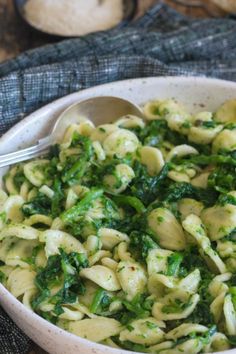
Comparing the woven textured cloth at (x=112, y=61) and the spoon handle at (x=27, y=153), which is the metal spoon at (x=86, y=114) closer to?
the spoon handle at (x=27, y=153)

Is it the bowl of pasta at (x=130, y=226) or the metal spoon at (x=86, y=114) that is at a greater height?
the metal spoon at (x=86, y=114)

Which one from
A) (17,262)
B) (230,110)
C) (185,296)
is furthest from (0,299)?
(230,110)

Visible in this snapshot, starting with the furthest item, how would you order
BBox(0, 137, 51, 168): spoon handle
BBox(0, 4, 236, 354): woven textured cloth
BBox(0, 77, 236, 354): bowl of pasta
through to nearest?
1. BBox(0, 4, 236, 354): woven textured cloth
2. BBox(0, 137, 51, 168): spoon handle
3. BBox(0, 77, 236, 354): bowl of pasta

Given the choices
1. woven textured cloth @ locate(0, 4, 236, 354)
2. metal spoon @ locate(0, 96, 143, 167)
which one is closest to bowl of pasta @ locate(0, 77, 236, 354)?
metal spoon @ locate(0, 96, 143, 167)

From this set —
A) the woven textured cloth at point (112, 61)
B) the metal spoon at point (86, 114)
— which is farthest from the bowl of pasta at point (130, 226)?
the woven textured cloth at point (112, 61)

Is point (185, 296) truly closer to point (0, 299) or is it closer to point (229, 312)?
point (229, 312)

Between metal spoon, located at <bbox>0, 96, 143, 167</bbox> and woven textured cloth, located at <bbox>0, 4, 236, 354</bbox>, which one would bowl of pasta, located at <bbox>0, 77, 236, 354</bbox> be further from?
woven textured cloth, located at <bbox>0, 4, 236, 354</bbox>

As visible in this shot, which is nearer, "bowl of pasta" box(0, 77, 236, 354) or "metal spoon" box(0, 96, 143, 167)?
"bowl of pasta" box(0, 77, 236, 354)
